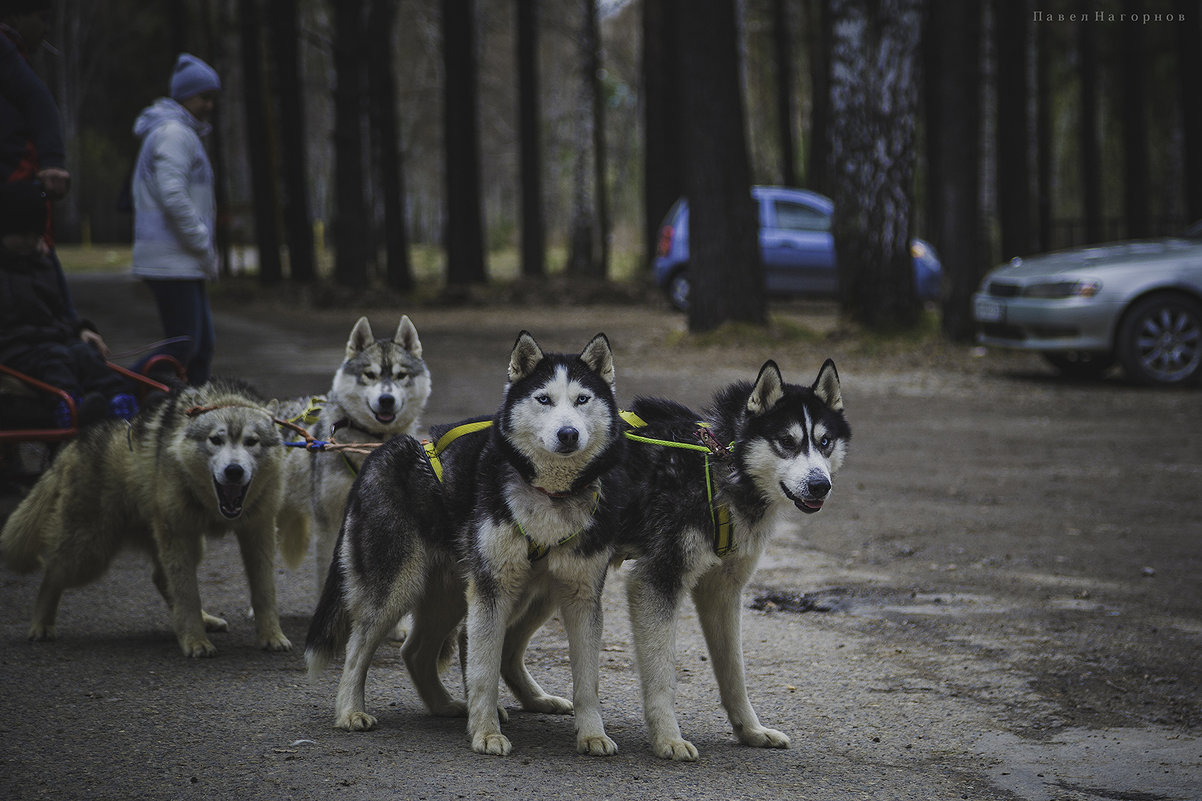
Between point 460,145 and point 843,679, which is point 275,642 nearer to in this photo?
point 843,679

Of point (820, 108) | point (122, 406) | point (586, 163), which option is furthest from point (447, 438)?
point (586, 163)

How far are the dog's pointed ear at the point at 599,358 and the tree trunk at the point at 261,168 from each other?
1126 inches

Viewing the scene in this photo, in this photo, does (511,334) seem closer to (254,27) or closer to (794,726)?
(794,726)

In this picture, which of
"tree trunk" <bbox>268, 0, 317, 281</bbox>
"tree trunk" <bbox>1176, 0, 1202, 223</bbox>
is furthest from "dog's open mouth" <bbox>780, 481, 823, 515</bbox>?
"tree trunk" <bbox>268, 0, 317, 281</bbox>

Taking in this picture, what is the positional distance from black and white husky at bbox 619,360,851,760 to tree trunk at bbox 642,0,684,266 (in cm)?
2557

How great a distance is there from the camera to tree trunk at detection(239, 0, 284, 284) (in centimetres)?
3200

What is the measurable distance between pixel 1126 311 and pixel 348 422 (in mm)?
10497

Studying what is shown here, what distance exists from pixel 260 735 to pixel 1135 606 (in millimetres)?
4558

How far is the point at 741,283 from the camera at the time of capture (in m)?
17.2

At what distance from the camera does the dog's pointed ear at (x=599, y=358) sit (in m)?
4.55

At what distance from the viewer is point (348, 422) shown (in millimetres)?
6211

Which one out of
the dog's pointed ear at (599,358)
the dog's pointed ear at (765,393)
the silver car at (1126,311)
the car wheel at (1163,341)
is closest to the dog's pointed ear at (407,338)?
the dog's pointed ear at (599,358)

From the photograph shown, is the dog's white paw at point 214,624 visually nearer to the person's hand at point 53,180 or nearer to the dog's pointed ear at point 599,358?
the dog's pointed ear at point 599,358

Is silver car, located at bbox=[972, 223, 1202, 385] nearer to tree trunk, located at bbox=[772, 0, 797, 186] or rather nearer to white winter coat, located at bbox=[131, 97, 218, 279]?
white winter coat, located at bbox=[131, 97, 218, 279]
